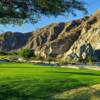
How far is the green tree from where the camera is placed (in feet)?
64.6

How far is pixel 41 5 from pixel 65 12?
137 cm

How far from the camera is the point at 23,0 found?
791 inches

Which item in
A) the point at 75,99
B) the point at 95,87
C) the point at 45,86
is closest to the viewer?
the point at 75,99

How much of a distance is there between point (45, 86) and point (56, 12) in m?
5.25

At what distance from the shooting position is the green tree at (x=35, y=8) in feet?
64.6

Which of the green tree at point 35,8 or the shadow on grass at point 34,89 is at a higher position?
the green tree at point 35,8

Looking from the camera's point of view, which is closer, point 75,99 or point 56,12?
point 75,99

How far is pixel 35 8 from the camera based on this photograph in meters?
20.5

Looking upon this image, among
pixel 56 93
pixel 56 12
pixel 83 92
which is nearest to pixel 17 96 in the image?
pixel 56 93

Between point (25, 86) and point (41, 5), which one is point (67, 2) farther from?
point (25, 86)

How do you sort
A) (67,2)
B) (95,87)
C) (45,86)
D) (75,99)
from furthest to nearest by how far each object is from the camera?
(45,86) < (95,87) < (67,2) < (75,99)

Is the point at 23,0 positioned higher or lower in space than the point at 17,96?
higher

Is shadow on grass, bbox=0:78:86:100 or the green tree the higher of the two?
the green tree

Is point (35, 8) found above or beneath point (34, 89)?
above
